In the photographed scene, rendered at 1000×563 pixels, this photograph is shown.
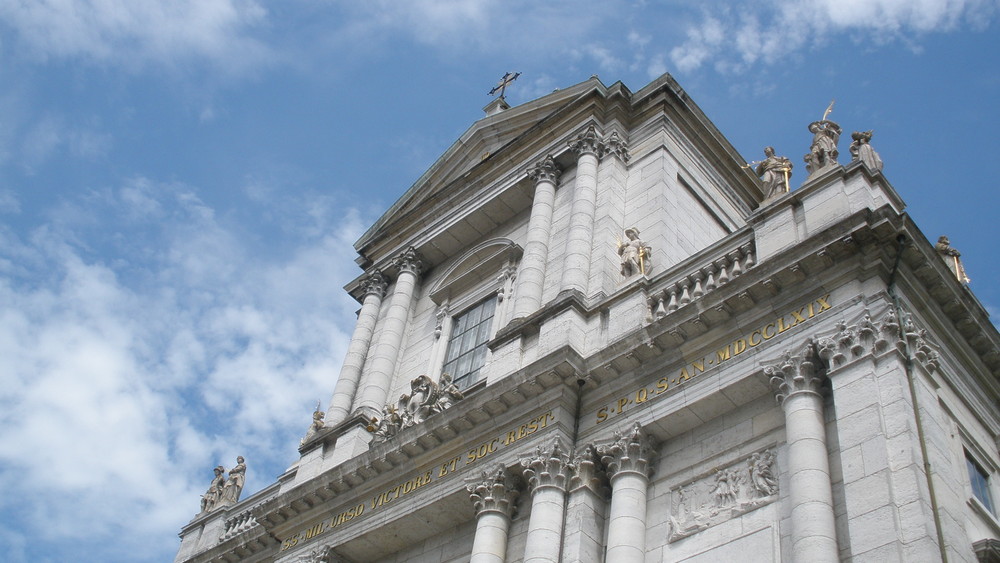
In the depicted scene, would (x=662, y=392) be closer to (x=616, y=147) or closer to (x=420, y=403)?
(x=420, y=403)

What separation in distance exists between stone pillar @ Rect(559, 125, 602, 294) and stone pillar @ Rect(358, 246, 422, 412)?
5132 mm

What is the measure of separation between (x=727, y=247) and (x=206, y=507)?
15.8m

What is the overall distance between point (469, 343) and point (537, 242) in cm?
281

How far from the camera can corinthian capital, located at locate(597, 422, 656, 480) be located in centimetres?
1614

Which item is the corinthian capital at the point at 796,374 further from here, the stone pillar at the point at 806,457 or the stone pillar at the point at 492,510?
the stone pillar at the point at 492,510

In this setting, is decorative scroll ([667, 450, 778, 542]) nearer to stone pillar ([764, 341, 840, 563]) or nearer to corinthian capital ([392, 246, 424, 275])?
stone pillar ([764, 341, 840, 563])

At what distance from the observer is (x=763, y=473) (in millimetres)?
14750

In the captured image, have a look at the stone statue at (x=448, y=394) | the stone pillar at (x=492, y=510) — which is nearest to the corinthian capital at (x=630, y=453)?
the stone pillar at (x=492, y=510)

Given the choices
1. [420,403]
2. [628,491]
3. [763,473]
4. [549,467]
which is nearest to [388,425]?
[420,403]

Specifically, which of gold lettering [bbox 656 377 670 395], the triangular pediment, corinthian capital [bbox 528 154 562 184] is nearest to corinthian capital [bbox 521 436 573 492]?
gold lettering [bbox 656 377 670 395]

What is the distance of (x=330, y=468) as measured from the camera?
69.8ft

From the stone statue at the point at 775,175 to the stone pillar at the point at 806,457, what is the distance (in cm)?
431

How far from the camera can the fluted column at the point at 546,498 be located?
1560cm

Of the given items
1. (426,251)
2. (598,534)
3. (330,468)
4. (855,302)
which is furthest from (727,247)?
(426,251)
